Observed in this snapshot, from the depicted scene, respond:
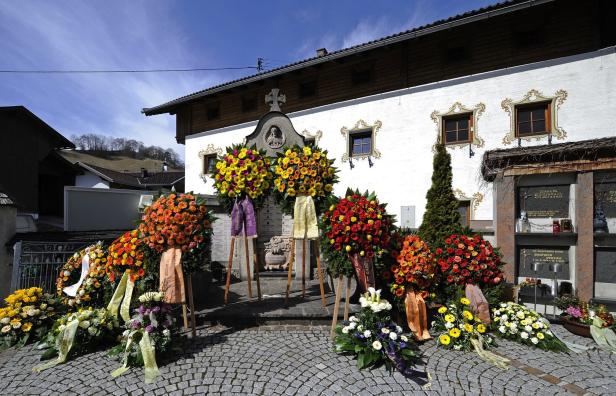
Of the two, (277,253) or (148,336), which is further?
(277,253)

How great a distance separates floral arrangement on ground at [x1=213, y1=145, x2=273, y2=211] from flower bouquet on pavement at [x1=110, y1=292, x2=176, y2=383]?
2060mm

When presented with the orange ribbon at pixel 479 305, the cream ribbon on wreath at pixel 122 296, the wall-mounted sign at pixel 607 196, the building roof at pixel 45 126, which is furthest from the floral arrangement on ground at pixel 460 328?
the building roof at pixel 45 126

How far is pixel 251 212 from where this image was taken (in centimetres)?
530

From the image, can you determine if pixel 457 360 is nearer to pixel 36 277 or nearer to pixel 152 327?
pixel 152 327

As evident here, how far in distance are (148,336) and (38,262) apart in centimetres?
376

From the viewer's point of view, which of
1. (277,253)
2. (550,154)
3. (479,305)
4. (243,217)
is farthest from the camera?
(277,253)

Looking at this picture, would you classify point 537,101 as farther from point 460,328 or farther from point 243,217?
point 243,217

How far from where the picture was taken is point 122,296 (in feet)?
14.1

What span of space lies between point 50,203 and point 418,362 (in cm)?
2230

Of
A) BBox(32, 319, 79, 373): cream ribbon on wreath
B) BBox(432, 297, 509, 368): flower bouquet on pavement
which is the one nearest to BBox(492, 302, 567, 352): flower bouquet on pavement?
BBox(432, 297, 509, 368): flower bouquet on pavement

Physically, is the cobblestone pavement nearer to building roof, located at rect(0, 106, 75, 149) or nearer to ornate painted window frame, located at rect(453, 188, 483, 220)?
ornate painted window frame, located at rect(453, 188, 483, 220)

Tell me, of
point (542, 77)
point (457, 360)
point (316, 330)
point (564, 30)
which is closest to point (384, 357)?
point (457, 360)

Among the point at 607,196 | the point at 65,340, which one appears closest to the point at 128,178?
the point at 65,340

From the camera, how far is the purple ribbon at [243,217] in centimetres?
530
